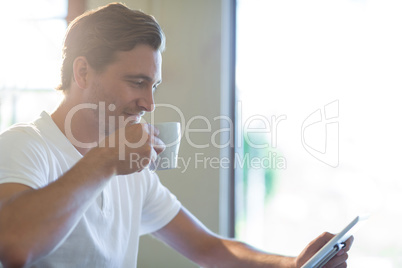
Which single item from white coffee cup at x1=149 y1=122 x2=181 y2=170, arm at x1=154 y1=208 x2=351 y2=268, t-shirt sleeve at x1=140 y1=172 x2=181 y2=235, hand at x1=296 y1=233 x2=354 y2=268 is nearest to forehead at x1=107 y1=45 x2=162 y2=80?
white coffee cup at x1=149 y1=122 x2=181 y2=170

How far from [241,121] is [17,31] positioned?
1.01m

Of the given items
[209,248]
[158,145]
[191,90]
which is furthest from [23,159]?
[191,90]

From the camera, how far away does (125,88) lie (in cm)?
116

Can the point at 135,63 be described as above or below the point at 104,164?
above

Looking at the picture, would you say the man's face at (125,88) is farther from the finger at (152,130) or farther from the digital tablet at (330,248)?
the digital tablet at (330,248)

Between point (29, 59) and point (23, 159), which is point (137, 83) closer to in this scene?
point (23, 159)

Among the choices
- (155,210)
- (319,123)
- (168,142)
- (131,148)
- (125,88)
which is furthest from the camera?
(319,123)

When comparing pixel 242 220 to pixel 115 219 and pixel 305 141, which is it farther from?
pixel 115 219

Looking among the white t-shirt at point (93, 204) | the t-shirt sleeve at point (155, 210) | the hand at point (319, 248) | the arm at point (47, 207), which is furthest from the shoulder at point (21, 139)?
the hand at point (319, 248)

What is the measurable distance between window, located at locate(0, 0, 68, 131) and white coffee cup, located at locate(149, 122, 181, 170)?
1039mm

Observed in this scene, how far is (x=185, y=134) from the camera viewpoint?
70.7 inches

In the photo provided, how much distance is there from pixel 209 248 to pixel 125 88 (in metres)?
0.48

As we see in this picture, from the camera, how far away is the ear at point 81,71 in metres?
1.20

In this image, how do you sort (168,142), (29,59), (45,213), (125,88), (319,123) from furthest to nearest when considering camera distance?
(29,59), (319,123), (125,88), (168,142), (45,213)
